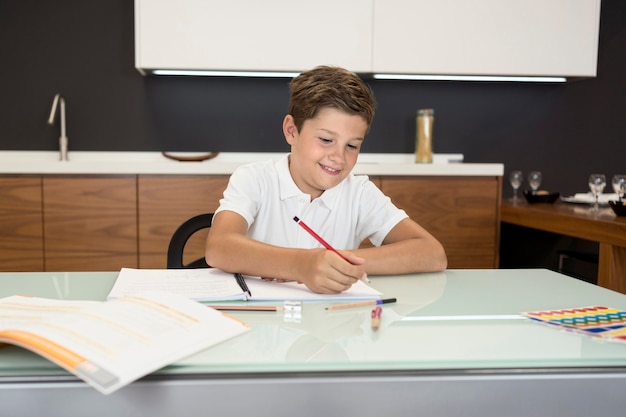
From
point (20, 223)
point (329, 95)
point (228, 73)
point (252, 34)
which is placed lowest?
point (20, 223)

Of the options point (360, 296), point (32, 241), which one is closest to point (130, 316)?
point (360, 296)

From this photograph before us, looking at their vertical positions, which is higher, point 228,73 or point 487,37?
point 487,37

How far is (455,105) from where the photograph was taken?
354 centimetres

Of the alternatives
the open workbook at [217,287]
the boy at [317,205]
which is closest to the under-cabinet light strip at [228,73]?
the boy at [317,205]

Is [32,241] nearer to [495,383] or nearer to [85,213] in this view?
[85,213]

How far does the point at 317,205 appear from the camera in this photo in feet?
5.72

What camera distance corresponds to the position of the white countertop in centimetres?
273

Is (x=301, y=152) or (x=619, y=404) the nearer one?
(x=619, y=404)

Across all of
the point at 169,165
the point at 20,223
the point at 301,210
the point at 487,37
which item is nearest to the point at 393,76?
the point at 487,37

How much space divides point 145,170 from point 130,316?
2052 mm

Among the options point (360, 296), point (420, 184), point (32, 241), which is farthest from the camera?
point (420, 184)

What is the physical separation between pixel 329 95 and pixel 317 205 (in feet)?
1.11

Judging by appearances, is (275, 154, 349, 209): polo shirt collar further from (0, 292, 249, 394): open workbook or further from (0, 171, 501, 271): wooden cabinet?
(0, 171, 501, 271): wooden cabinet

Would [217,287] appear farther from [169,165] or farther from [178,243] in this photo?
[169,165]
